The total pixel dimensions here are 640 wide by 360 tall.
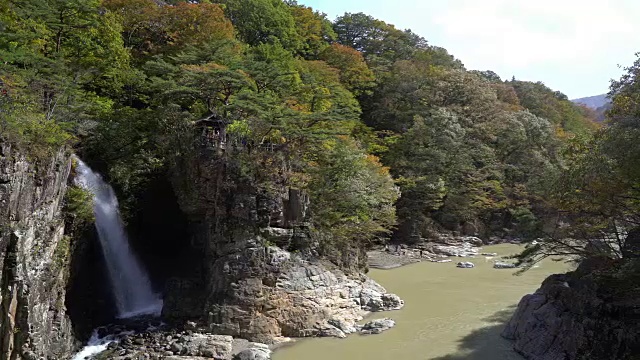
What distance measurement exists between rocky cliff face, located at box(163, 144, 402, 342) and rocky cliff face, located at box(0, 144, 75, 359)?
4.06 m

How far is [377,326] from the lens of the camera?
51.7 feet

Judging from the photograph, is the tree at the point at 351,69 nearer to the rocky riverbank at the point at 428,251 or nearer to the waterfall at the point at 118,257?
the rocky riverbank at the point at 428,251

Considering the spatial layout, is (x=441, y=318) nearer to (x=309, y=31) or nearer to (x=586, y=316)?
(x=586, y=316)

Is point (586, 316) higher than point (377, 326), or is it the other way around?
point (586, 316)

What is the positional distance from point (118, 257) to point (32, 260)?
5.73 meters

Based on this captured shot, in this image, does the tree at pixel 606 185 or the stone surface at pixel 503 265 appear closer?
the tree at pixel 606 185

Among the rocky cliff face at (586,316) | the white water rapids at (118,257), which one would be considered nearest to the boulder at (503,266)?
the rocky cliff face at (586,316)

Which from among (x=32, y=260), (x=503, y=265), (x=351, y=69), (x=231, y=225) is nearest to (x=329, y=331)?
(x=231, y=225)

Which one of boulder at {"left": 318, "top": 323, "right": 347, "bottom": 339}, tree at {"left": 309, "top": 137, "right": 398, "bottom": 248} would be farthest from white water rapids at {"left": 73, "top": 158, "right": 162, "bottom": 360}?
tree at {"left": 309, "top": 137, "right": 398, "bottom": 248}

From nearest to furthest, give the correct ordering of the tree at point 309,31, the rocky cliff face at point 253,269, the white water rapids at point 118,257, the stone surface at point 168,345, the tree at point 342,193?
1. the stone surface at point 168,345
2. the rocky cliff face at point 253,269
3. the white water rapids at point 118,257
4. the tree at point 342,193
5. the tree at point 309,31

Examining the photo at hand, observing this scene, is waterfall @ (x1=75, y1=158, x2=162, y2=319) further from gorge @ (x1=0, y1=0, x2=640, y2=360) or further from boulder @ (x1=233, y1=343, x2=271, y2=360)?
boulder @ (x1=233, y1=343, x2=271, y2=360)

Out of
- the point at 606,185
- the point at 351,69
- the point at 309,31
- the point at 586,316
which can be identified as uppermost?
the point at 309,31

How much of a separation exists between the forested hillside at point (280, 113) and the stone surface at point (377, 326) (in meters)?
4.47

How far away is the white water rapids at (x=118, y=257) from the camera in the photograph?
16.6 meters
